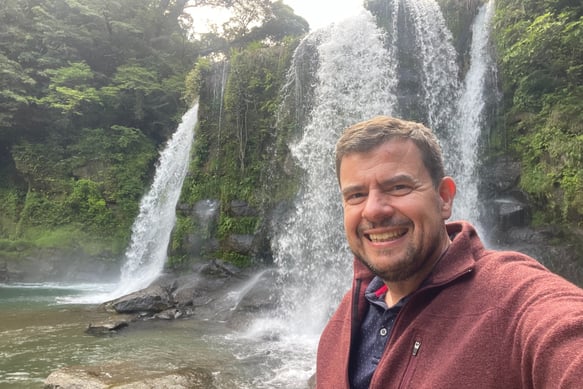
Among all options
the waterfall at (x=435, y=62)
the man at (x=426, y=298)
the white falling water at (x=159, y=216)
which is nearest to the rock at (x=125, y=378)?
the man at (x=426, y=298)

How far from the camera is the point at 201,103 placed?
1543 centimetres

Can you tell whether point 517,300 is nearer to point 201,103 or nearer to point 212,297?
point 212,297

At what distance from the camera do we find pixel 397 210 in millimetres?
1488

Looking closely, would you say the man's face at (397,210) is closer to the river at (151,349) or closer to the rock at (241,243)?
the river at (151,349)

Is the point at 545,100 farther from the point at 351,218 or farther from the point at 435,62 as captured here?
the point at 351,218

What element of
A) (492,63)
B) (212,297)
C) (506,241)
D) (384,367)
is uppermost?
(492,63)

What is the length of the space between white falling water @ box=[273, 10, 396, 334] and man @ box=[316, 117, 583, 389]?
9014 millimetres

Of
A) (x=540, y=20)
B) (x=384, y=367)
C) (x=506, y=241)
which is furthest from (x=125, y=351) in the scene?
(x=540, y=20)

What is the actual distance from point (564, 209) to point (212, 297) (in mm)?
9091

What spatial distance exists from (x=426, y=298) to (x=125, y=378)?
5.47 meters

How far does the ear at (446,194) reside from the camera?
1563 mm

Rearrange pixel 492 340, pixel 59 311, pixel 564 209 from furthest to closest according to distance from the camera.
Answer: pixel 59 311 < pixel 564 209 < pixel 492 340

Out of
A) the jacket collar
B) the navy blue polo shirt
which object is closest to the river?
the navy blue polo shirt

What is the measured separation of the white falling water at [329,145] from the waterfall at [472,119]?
2157mm
